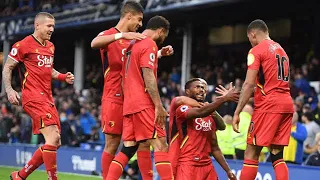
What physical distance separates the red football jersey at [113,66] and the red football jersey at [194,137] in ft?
2.80

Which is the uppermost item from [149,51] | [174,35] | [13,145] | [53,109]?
[174,35]

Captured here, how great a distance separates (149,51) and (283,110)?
→ 6.08ft

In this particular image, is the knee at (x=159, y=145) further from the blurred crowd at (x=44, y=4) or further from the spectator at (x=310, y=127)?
the blurred crowd at (x=44, y=4)

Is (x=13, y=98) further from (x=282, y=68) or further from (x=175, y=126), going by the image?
(x=282, y=68)

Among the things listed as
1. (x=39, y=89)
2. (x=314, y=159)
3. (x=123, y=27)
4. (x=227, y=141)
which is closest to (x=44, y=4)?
(x=227, y=141)

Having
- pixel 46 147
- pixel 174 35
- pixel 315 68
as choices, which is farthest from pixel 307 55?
pixel 46 147

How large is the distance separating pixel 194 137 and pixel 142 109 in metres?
1.13

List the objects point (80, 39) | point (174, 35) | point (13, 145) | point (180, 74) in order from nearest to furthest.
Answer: point (13, 145) < point (180, 74) < point (174, 35) < point (80, 39)

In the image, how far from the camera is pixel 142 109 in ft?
24.8

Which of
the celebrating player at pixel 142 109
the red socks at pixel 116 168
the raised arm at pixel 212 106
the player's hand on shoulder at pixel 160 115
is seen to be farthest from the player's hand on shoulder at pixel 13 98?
the raised arm at pixel 212 106

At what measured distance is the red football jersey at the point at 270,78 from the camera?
8078mm

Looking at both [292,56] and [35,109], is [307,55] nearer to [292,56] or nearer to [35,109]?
[292,56]

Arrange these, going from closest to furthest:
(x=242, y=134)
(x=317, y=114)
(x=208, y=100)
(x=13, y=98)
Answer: (x=13, y=98) → (x=242, y=134) → (x=317, y=114) → (x=208, y=100)

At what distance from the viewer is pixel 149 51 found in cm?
752
